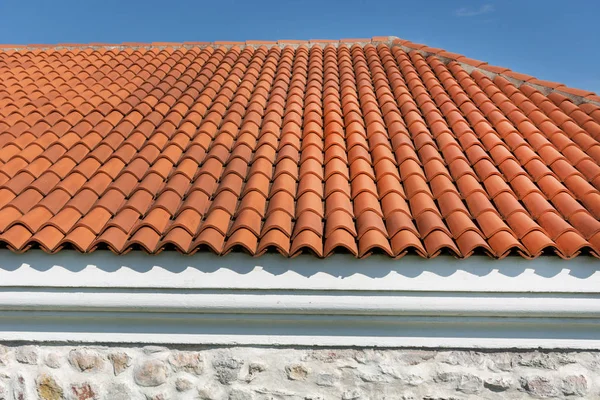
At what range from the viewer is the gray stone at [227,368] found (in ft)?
9.12

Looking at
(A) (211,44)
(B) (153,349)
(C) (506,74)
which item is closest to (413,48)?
(C) (506,74)

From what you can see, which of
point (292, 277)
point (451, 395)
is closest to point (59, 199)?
point (292, 277)

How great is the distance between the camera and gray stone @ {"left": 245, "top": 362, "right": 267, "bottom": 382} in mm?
2781

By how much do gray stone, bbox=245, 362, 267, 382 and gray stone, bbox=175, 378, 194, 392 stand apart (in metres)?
0.36

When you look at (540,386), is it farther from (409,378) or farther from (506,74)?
(506,74)

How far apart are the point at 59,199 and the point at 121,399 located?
4.68ft

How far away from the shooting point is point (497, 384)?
277cm

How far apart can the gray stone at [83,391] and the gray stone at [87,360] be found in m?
0.10

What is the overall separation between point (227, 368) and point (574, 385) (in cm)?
214

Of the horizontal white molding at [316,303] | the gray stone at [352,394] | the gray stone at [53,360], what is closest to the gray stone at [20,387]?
the gray stone at [53,360]

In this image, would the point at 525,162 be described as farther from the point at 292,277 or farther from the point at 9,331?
the point at 9,331

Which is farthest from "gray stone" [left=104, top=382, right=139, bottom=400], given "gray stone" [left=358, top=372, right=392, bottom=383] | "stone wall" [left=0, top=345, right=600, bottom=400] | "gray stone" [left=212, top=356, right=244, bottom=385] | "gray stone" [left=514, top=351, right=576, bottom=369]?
"gray stone" [left=514, top=351, right=576, bottom=369]

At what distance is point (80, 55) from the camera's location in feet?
23.7

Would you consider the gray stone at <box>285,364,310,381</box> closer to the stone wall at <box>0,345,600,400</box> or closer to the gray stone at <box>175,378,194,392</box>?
the stone wall at <box>0,345,600,400</box>
